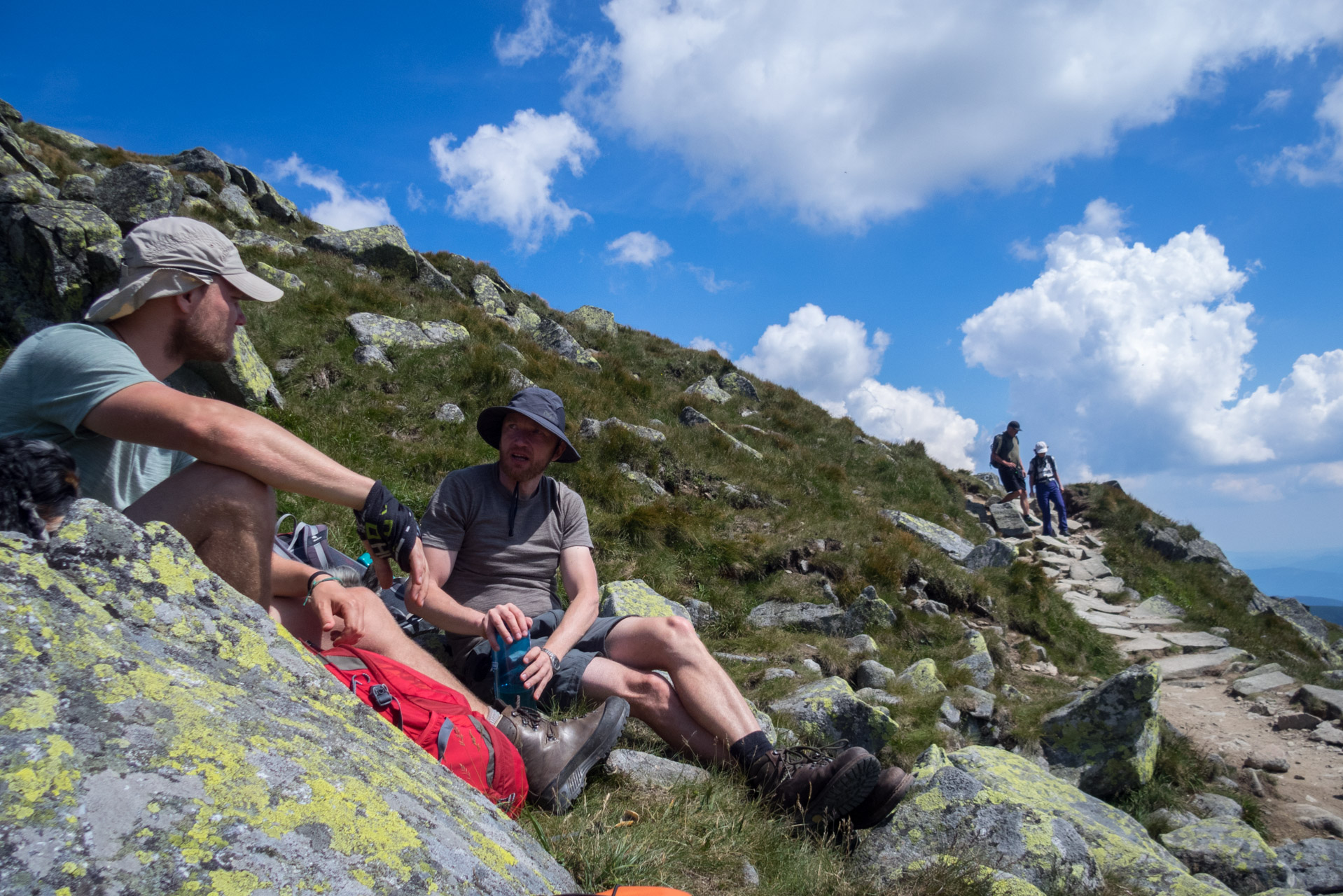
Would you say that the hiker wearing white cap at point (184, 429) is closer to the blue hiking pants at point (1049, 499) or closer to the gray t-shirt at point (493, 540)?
the gray t-shirt at point (493, 540)

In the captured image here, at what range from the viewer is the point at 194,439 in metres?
2.32

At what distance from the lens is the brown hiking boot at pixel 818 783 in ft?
10.0

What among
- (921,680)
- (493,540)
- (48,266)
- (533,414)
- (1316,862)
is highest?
(48,266)

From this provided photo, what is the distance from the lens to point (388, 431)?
8.44m

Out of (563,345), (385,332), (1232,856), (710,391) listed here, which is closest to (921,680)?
(1232,856)

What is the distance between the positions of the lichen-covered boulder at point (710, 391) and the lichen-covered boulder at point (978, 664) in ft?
33.7

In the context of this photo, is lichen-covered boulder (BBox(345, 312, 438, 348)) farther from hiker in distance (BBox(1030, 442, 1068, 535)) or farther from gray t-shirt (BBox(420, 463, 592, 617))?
hiker in distance (BBox(1030, 442, 1068, 535))

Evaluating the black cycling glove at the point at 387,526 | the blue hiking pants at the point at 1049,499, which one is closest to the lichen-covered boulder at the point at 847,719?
the black cycling glove at the point at 387,526

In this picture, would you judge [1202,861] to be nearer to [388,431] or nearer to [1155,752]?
[1155,752]

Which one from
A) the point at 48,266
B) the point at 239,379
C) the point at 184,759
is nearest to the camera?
the point at 184,759

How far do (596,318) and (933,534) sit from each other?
13611 mm

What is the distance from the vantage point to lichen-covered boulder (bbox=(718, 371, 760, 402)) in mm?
19297

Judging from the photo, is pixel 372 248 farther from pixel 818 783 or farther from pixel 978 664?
pixel 818 783

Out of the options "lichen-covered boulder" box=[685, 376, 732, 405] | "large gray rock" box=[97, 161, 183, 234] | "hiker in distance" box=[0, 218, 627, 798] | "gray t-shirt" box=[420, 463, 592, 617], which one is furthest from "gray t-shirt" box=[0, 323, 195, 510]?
"lichen-covered boulder" box=[685, 376, 732, 405]
